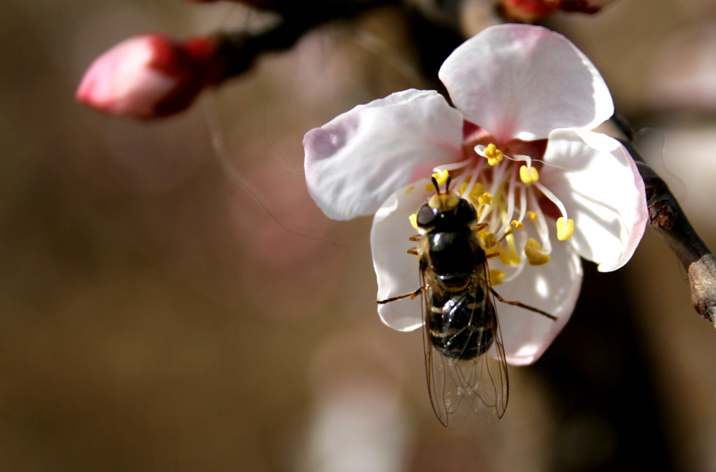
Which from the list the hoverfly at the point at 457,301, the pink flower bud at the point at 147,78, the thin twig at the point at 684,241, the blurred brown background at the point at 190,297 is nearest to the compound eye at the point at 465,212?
the hoverfly at the point at 457,301

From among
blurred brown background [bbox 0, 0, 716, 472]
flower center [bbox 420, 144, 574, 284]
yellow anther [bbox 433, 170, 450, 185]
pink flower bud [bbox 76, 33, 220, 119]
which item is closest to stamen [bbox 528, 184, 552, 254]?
flower center [bbox 420, 144, 574, 284]

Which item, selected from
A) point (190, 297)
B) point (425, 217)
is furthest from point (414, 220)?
point (190, 297)

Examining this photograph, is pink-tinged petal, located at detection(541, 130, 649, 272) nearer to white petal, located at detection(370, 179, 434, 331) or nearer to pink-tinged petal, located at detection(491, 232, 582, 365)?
pink-tinged petal, located at detection(491, 232, 582, 365)

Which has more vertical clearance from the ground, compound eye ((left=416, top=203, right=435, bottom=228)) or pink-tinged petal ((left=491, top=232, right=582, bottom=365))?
compound eye ((left=416, top=203, right=435, bottom=228))

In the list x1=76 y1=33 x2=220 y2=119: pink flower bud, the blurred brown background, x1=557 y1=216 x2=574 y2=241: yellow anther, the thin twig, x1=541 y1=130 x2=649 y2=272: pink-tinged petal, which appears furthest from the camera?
the blurred brown background

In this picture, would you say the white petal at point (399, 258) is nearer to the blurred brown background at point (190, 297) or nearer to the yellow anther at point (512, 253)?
the yellow anther at point (512, 253)

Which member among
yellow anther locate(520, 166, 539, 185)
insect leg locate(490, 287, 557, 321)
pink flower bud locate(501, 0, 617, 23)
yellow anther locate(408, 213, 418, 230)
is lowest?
insect leg locate(490, 287, 557, 321)

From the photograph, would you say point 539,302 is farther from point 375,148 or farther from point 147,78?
point 147,78
